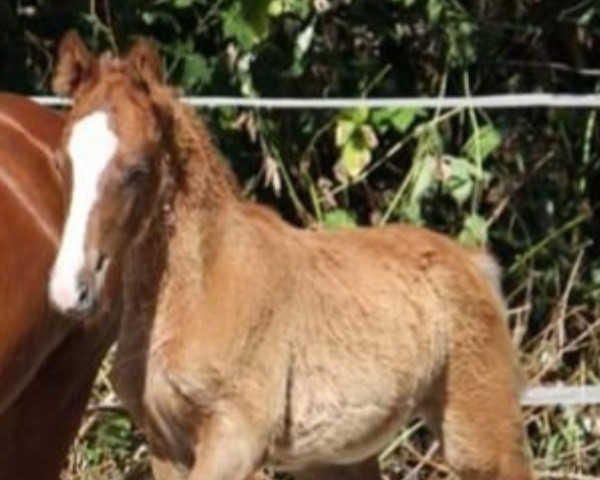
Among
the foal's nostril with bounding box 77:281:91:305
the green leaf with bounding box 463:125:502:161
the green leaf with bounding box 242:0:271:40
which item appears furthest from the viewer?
the green leaf with bounding box 463:125:502:161

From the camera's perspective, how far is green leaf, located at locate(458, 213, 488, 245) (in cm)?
773

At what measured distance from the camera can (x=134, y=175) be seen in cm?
498

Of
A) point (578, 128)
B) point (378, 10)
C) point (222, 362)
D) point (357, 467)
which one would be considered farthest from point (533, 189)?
point (222, 362)

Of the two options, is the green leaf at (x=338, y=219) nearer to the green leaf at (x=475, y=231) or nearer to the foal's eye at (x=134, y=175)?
the green leaf at (x=475, y=231)

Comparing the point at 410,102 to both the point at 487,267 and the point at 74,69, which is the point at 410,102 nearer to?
the point at 487,267

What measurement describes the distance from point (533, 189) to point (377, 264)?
239cm

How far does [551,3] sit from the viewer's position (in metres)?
8.08

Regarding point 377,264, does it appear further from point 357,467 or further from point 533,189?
point 533,189

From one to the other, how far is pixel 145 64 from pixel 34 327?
0.92m

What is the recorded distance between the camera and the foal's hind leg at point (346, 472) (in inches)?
228

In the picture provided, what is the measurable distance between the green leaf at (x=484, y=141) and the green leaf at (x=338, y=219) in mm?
428

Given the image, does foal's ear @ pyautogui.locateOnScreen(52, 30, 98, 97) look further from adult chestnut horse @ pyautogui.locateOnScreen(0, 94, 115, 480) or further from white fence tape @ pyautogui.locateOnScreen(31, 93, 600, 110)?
white fence tape @ pyautogui.locateOnScreen(31, 93, 600, 110)

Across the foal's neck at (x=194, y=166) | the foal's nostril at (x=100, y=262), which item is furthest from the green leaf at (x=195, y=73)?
the foal's nostril at (x=100, y=262)

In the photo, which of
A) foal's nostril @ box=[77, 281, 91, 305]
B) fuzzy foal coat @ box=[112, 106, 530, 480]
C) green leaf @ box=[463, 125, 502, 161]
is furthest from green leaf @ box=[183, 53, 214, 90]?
foal's nostril @ box=[77, 281, 91, 305]
